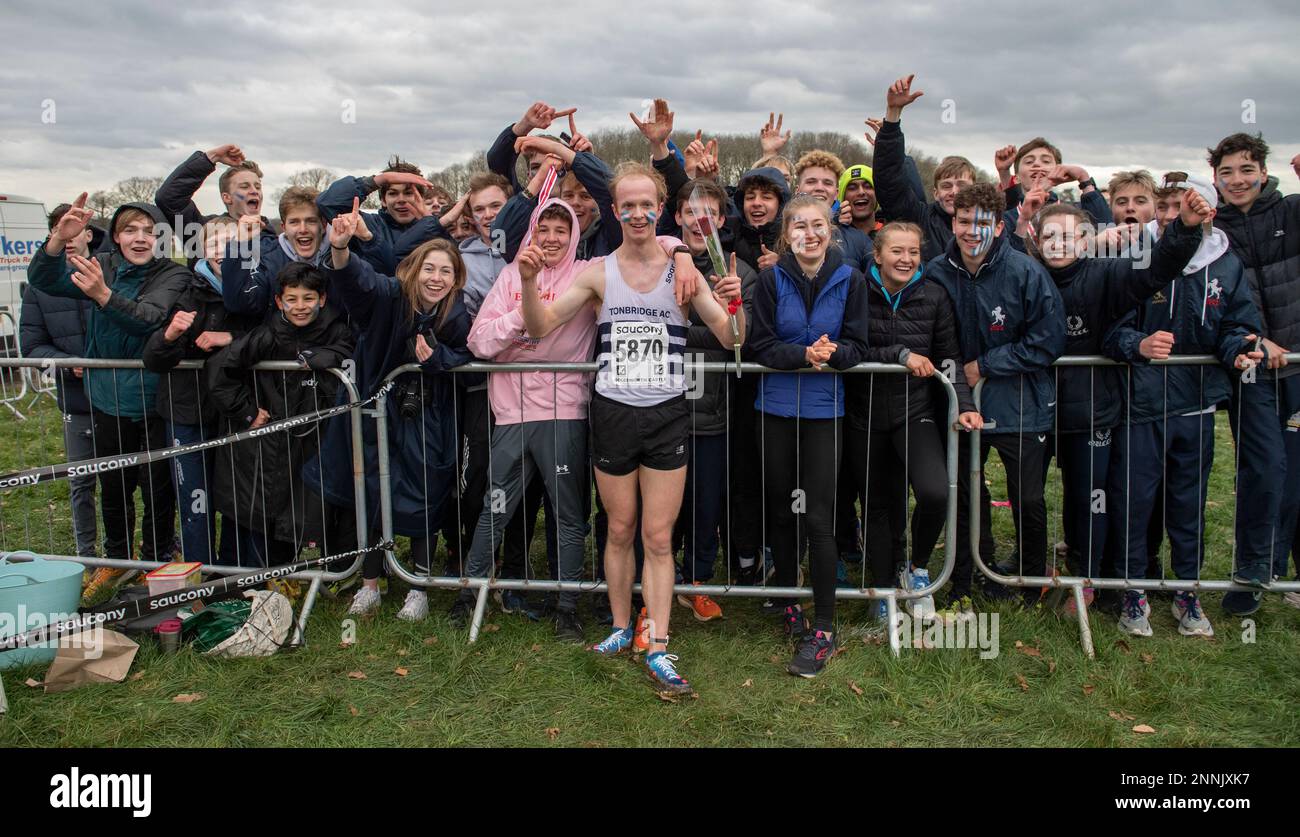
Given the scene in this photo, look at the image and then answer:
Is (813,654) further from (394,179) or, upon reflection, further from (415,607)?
(394,179)

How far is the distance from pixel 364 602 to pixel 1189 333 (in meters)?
4.96

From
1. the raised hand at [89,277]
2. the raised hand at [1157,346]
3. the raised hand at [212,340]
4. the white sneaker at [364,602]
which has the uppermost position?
the raised hand at [89,277]

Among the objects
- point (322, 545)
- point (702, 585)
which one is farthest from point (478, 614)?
point (702, 585)

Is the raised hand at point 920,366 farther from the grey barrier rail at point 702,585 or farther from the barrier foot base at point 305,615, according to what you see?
the barrier foot base at point 305,615

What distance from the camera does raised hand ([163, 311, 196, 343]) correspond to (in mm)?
5301

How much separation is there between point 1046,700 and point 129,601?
4.53m

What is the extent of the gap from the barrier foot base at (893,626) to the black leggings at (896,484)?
0.78ft

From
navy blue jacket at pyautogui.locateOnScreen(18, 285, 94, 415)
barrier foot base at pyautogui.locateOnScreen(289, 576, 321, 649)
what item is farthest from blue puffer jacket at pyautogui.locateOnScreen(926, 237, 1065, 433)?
navy blue jacket at pyautogui.locateOnScreen(18, 285, 94, 415)

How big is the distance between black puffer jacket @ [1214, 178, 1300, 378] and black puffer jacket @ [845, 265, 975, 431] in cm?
180

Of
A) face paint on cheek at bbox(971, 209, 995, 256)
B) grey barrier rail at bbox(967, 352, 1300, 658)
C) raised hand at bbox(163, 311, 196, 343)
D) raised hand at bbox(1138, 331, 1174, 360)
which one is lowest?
grey barrier rail at bbox(967, 352, 1300, 658)

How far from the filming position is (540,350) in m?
5.21

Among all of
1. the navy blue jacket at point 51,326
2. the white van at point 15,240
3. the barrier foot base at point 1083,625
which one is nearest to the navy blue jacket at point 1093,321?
the barrier foot base at point 1083,625

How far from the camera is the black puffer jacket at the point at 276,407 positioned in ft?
17.8

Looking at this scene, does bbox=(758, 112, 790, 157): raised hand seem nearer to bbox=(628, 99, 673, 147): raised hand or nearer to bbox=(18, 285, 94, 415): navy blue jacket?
bbox=(628, 99, 673, 147): raised hand
